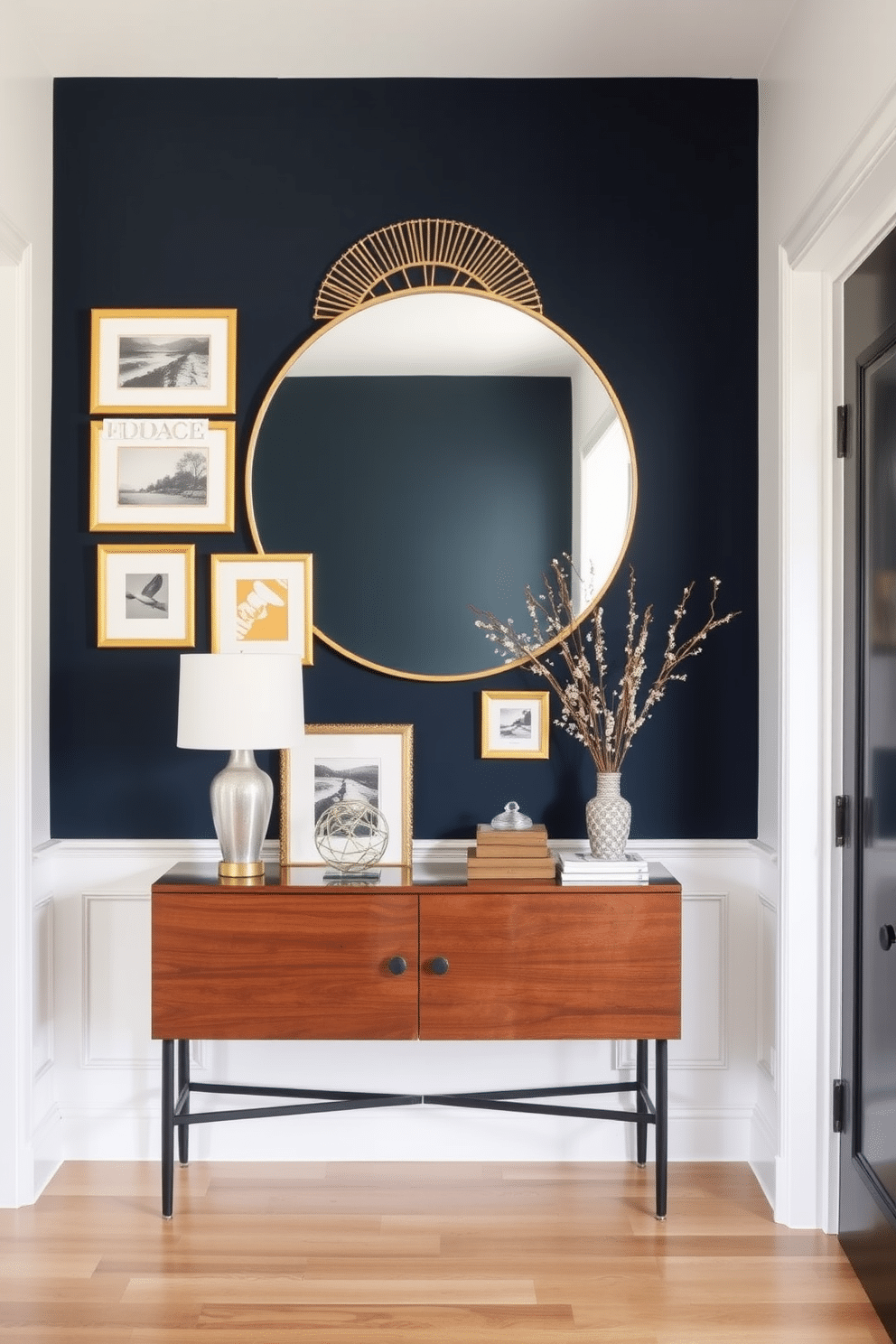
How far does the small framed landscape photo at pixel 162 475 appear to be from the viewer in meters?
3.14

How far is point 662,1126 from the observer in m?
2.81

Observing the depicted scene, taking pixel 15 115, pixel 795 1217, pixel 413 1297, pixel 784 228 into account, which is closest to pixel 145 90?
pixel 15 115

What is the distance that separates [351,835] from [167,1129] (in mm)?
835

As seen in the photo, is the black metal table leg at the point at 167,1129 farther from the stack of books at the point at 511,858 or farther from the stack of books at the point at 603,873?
the stack of books at the point at 603,873

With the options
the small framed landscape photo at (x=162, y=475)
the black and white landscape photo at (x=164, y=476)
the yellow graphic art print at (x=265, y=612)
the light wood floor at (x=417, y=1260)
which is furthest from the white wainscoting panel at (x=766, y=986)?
the black and white landscape photo at (x=164, y=476)

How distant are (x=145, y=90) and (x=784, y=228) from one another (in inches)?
69.4

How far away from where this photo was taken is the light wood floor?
2.35m

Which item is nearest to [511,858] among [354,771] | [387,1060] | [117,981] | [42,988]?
[354,771]

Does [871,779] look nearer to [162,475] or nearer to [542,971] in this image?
[542,971]

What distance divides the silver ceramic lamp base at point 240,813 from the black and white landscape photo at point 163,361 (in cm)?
106

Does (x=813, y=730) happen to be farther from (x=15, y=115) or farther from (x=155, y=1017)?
(x=15, y=115)

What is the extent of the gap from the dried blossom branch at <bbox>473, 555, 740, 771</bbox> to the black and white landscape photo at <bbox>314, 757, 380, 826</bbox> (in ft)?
1.60

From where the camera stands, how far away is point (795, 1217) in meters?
2.79

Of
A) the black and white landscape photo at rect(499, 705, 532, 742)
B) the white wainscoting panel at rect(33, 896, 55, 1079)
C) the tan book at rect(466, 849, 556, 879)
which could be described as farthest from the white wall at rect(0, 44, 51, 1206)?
the black and white landscape photo at rect(499, 705, 532, 742)
